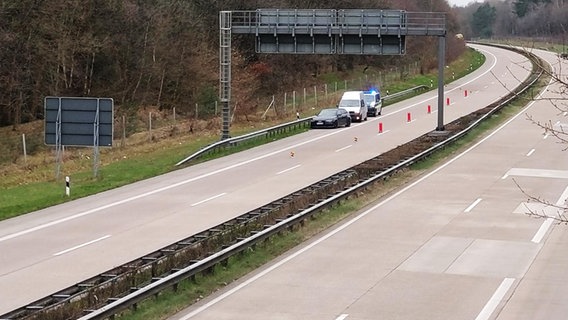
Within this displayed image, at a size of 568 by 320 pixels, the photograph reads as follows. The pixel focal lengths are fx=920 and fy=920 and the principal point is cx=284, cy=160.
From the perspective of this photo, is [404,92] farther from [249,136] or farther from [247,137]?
[247,137]

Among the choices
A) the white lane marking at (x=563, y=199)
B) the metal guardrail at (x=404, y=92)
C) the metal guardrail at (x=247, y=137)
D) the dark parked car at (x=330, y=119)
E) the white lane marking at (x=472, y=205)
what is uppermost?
the metal guardrail at (x=404, y=92)

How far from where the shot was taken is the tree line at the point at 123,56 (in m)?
49.8

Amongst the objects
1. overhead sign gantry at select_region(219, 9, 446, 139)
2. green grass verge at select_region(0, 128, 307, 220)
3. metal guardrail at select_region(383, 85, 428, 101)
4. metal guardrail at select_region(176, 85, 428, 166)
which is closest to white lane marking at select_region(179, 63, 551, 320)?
green grass verge at select_region(0, 128, 307, 220)

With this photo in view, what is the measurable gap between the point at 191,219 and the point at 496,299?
1103cm

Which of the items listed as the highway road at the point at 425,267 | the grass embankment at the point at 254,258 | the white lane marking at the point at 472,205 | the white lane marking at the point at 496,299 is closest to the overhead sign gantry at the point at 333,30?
the grass embankment at the point at 254,258

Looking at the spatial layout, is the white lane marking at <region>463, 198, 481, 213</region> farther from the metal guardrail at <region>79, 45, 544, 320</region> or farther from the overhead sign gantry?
the overhead sign gantry

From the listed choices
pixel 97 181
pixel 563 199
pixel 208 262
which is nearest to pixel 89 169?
pixel 97 181

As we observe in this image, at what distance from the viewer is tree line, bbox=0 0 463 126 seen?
1960 inches

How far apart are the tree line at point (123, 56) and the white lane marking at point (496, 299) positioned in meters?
35.0

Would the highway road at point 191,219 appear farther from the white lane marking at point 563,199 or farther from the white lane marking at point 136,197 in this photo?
the white lane marking at point 563,199

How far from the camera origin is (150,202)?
28391 mm

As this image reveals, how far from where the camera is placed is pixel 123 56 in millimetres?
59625

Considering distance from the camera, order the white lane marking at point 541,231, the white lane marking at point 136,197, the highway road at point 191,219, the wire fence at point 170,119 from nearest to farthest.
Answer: the highway road at point 191,219
the white lane marking at point 541,231
the white lane marking at point 136,197
the wire fence at point 170,119

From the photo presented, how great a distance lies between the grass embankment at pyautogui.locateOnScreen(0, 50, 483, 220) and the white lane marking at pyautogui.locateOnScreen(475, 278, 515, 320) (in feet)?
48.5
